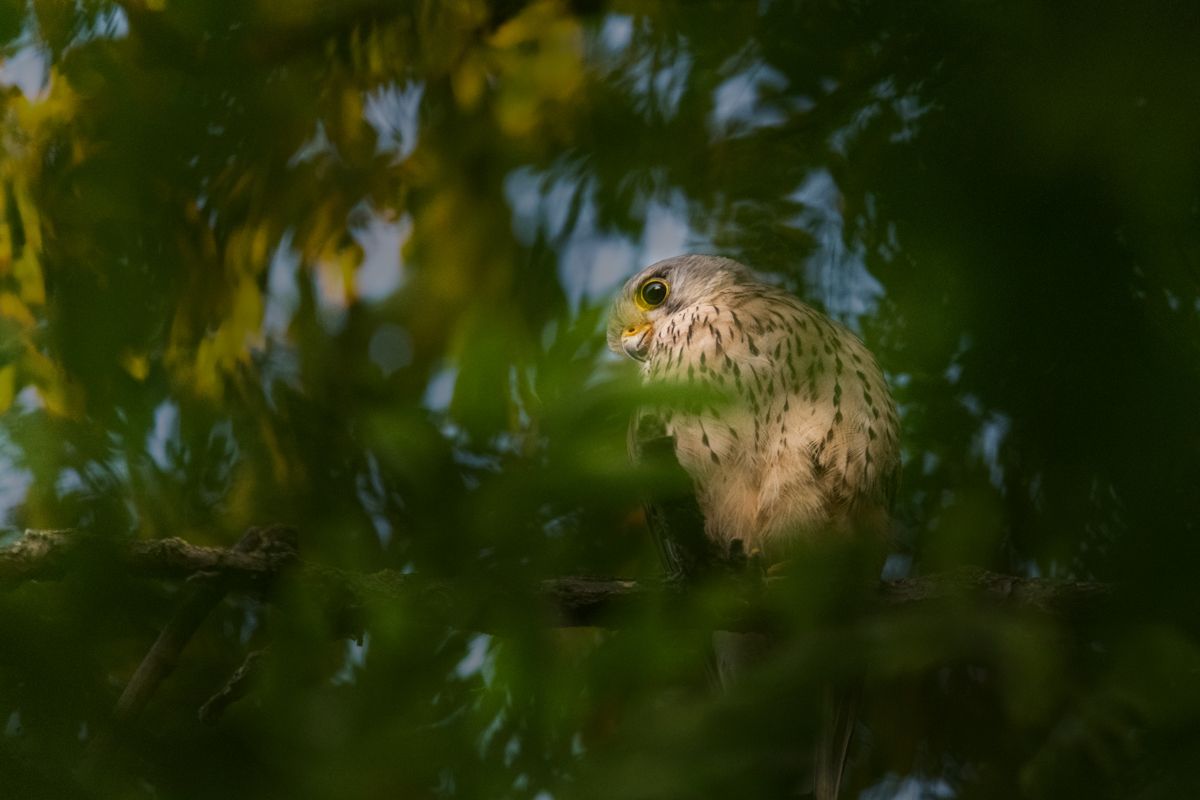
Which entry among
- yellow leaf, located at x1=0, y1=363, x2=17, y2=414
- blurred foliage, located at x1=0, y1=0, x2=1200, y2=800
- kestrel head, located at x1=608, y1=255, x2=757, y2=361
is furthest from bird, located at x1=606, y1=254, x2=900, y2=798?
yellow leaf, located at x1=0, y1=363, x2=17, y2=414

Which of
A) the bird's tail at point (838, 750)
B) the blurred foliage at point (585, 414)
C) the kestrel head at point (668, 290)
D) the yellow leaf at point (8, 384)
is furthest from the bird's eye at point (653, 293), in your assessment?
the yellow leaf at point (8, 384)

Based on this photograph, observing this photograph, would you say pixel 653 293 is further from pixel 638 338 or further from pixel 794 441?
pixel 794 441

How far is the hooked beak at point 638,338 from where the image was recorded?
13.0 feet

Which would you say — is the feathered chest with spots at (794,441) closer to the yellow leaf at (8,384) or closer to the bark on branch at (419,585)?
the bark on branch at (419,585)

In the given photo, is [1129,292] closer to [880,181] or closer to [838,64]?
[880,181]

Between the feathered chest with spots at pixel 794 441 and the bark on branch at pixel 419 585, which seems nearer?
the bark on branch at pixel 419 585

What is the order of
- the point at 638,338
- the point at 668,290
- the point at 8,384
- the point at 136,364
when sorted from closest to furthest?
1. the point at 136,364
2. the point at 8,384
3. the point at 638,338
4. the point at 668,290

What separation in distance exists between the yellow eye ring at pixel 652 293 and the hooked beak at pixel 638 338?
0.42 ft

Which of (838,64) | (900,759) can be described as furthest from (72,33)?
(900,759)

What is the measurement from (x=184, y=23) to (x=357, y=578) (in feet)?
2.87

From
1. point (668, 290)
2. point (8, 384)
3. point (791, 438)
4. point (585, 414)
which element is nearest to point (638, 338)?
point (668, 290)

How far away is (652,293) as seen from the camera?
4473 mm

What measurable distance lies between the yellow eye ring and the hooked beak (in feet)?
0.42

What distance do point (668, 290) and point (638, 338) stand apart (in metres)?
0.35
